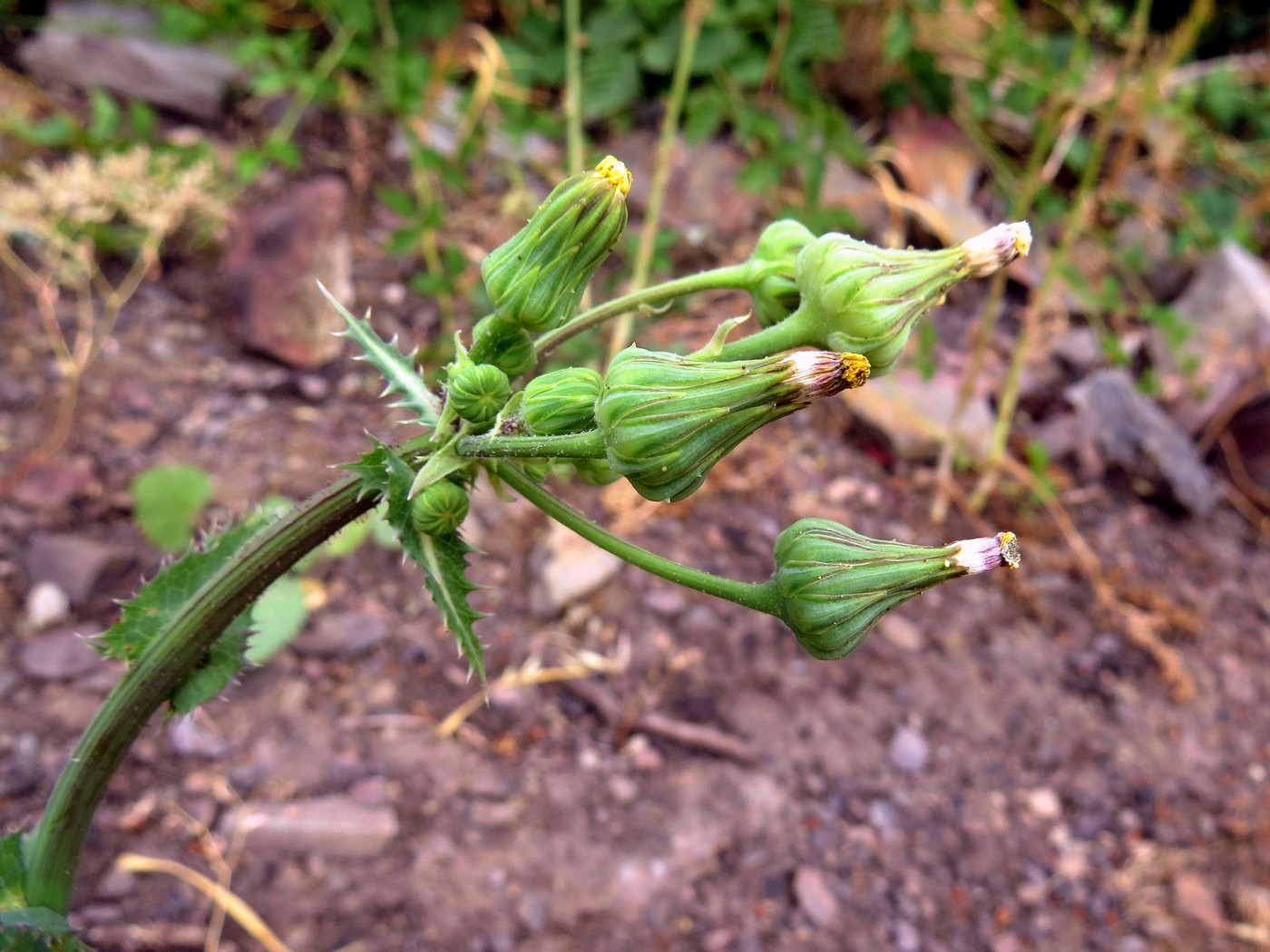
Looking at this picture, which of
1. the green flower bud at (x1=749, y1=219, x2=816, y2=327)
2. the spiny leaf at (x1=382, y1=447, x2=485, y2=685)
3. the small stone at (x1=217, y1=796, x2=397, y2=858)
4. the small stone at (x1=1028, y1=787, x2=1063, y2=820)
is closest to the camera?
the spiny leaf at (x1=382, y1=447, x2=485, y2=685)

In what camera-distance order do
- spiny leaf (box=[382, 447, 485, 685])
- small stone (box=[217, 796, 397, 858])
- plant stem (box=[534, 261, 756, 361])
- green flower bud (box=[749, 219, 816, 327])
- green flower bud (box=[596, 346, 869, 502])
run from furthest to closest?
small stone (box=[217, 796, 397, 858])
green flower bud (box=[749, 219, 816, 327])
plant stem (box=[534, 261, 756, 361])
spiny leaf (box=[382, 447, 485, 685])
green flower bud (box=[596, 346, 869, 502])

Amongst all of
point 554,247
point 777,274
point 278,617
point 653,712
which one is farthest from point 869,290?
point 278,617

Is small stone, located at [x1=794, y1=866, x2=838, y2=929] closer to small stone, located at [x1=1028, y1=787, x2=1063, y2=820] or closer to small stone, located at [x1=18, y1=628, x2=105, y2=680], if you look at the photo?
small stone, located at [x1=1028, y1=787, x2=1063, y2=820]

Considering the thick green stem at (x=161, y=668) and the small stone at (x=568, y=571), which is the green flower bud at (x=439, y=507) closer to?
the thick green stem at (x=161, y=668)

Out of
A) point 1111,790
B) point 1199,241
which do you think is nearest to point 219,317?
point 1111,790

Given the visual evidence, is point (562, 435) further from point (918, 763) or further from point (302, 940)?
point (918, 763)

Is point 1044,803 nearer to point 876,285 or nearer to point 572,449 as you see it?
point 876,285

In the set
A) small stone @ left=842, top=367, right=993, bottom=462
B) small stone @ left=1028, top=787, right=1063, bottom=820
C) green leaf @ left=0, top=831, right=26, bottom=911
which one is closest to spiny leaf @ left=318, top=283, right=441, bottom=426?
green leaf @ left=0, top=831, right=26, bottom=911
